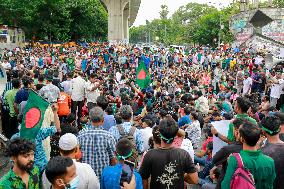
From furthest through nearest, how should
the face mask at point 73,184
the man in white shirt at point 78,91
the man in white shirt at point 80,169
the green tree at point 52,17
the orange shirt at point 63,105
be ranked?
the green tree at point 52,17 → the man in white shirt at point 78,91 → the orange shirt at point 63,105 → the man in white shirt at point 80,169 → the face mask at point 73,184

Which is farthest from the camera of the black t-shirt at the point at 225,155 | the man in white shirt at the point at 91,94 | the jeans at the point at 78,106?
the jeans at the point at 78,106

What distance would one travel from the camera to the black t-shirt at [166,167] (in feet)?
13.5

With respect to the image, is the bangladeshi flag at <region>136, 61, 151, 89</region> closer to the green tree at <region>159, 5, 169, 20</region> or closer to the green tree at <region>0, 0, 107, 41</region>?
the green tree at <region>0, 0, 107, 41</region>

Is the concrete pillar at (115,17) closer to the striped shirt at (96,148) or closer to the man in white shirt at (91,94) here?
the man in white shirt at (91,94)

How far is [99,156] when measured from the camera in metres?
4.96

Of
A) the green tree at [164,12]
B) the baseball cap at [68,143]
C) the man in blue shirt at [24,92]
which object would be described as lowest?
the baseball cap at [68,143]

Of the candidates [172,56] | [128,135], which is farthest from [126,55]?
[128,135]

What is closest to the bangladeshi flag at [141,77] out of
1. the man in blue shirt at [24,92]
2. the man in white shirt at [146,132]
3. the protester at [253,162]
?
the man in blue shirt at [24,92]

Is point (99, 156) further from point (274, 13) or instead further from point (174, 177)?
point (274, 13)

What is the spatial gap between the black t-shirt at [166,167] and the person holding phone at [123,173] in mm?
210

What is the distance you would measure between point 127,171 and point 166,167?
43 cm

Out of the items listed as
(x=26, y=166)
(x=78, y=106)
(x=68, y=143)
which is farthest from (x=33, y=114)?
(x=78, y=106)

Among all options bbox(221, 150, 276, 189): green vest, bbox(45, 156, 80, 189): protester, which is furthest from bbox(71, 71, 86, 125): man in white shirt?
bbox(221, 150, 276, 189): green vest

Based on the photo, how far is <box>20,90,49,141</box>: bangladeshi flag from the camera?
5246 millimetres
